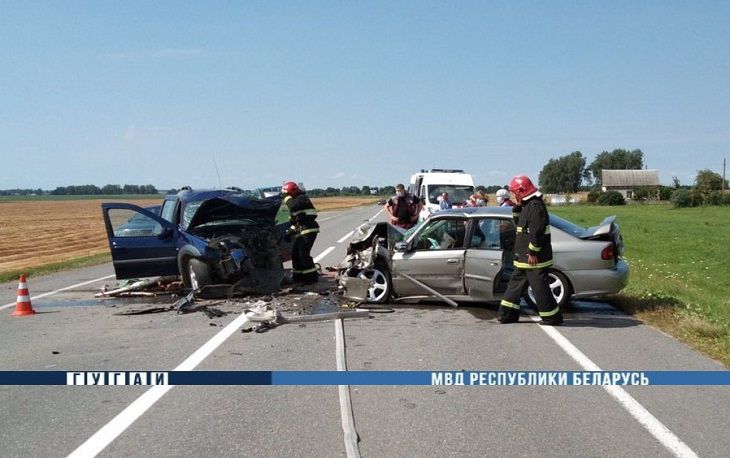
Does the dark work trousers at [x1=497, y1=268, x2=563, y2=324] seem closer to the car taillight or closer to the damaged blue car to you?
the car taillight

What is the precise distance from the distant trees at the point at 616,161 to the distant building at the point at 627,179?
96.5ft

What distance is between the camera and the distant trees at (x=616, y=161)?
140 meters

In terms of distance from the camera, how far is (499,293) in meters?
8.48

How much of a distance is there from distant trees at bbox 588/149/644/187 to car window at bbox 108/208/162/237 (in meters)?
140

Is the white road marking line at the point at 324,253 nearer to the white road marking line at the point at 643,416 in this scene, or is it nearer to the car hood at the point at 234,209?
the car hood at the point at 234,209

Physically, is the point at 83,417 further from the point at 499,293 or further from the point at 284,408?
the point at 499,293

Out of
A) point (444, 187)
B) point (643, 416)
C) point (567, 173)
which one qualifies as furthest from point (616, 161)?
point (643, 416)

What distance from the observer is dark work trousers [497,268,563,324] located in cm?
745

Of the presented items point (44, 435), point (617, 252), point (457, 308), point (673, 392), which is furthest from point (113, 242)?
point (673, 392)

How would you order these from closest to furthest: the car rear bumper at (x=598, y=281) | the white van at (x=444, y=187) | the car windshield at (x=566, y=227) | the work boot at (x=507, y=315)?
1. the work boot at (x=507, y=315)
2. the car rear bumper at (x=598, y=281)
3. the car windshield at (x=566, y=227)
4. the white van at (x=444, y=187)

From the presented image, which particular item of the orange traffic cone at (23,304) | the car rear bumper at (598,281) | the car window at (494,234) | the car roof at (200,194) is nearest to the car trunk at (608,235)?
the car rear bumper at (598,281)

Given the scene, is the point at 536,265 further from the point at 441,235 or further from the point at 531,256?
the point at 441,235

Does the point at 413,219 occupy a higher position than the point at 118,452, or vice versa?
the point at 413,219

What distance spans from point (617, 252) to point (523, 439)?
484 cm
